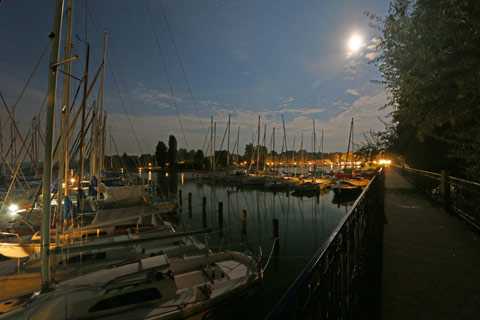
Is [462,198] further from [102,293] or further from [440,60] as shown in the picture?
[102,293]

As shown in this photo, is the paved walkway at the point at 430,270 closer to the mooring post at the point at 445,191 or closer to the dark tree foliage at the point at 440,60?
the mooring post at the point at 445,191

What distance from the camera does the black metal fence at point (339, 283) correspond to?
1.30 meters

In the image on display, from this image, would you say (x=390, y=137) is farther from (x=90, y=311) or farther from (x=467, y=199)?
(x=90, y=311)

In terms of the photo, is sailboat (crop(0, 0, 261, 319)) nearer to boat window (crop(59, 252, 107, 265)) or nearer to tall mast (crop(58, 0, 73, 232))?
tall mast (crop(58, 0, 73, 232))

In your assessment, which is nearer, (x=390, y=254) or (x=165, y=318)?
(x=390, y=254)

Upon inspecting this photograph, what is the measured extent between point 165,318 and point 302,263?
790cm

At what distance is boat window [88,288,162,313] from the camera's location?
501cm

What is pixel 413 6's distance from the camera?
664 cm

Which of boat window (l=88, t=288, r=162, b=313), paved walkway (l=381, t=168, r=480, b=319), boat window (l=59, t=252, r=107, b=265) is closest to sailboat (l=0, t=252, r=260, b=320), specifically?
boat window (l=88, t=288, r=162, b=313)

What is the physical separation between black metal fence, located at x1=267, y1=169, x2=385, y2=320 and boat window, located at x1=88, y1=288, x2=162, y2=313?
461 centimetres

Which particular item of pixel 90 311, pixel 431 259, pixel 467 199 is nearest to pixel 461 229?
pixel 467 199

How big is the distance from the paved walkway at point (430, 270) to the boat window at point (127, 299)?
509 centimetres

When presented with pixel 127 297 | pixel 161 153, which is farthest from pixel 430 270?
pixel 161 153

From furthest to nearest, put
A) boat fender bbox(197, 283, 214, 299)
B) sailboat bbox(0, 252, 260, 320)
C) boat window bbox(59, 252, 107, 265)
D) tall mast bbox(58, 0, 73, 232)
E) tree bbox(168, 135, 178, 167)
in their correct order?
tree bbox(168, 135, 178, 167) → boat window bbox(59, 252, 107, 265) → tall mast bbox(58, 0, 73, 232) → boat fender bbox(197, 283, 214, 299) → sailboat bbox(0, 252, 260, 320)
